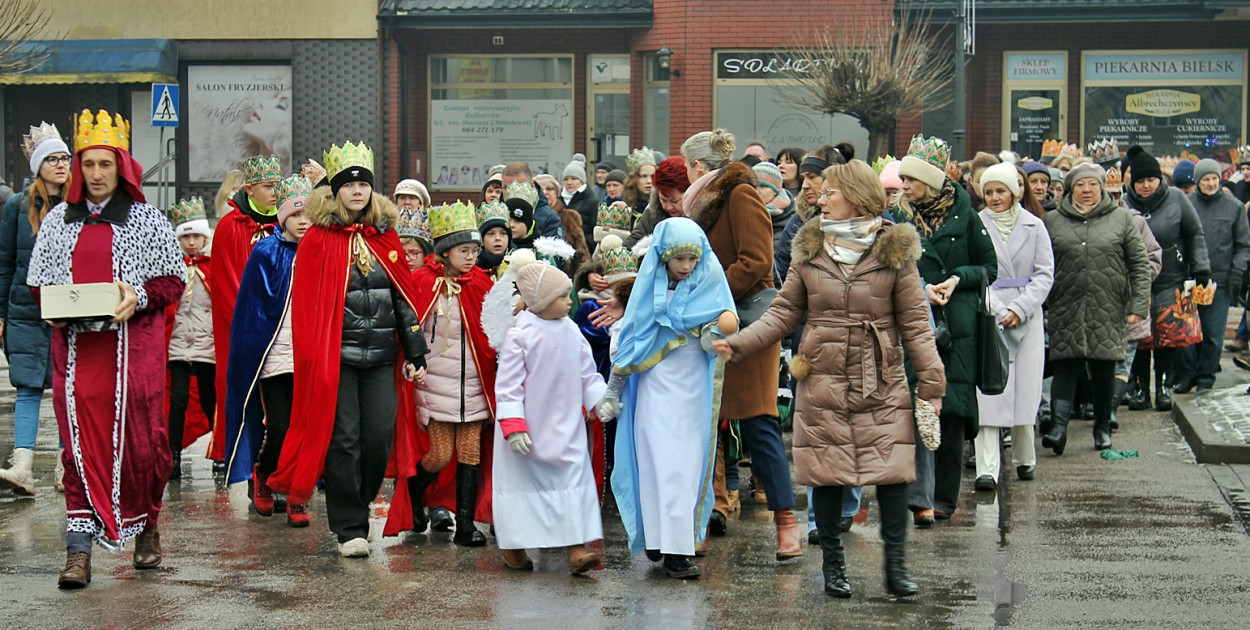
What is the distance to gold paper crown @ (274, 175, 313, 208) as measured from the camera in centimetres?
841

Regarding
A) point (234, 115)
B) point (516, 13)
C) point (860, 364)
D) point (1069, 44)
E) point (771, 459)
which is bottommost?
point (771, 459)

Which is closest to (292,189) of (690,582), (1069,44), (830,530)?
(690,582)

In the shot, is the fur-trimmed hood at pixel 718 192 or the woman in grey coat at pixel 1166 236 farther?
the woman in grey coat at pixel 1166 236

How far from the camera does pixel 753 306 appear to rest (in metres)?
7.61

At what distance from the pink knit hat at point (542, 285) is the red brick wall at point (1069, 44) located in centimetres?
1881

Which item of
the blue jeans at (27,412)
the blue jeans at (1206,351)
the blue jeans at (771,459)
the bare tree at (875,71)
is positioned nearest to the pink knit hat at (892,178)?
the blue jeans at (771,459)

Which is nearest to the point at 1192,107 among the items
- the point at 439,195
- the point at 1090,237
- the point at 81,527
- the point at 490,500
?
the point at 439,195

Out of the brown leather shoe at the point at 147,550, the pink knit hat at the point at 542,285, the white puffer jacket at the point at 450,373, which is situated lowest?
the brown leather shoe at the point at 147,550

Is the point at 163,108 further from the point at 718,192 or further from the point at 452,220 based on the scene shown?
the point at 718,192

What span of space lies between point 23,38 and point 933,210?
15775 mm

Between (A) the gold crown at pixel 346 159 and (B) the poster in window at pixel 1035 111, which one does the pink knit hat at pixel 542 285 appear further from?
(B) the poster in window at pixel 1035 111

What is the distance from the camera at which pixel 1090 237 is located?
1041 cm

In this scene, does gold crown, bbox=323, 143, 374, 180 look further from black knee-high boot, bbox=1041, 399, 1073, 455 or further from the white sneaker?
black knee-high boot, bbox=1041, 399, 1073, 455

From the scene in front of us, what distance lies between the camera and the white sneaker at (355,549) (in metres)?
7.42
